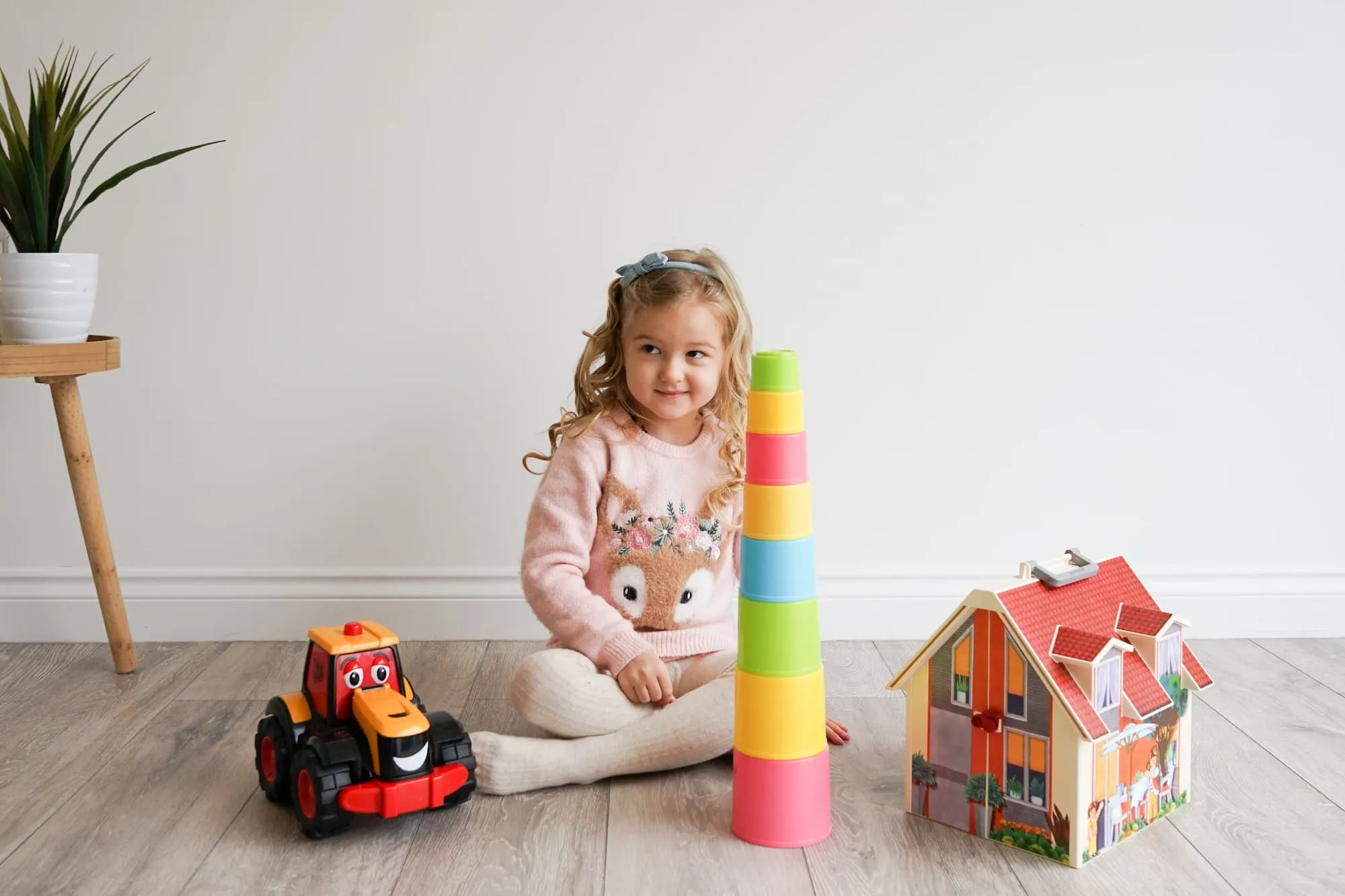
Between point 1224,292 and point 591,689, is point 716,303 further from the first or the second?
point 1224,292

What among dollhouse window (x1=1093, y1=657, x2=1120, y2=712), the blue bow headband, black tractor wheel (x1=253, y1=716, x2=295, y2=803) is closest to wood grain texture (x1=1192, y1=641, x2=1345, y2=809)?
dollhouse window (x1=1093, y1=657, x2=1120, y2=712)

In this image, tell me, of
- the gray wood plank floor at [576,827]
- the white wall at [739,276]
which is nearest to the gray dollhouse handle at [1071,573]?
the gray wood plank floor at [576,827]

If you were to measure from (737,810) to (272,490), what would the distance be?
99 centimetres

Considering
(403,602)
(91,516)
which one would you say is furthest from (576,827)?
(91,516)

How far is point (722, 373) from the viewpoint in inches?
59.6

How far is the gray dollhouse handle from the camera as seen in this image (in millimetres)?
1171

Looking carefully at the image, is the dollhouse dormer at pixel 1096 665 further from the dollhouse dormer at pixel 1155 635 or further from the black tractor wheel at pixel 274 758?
the black tractor wheel at pixel 274 758

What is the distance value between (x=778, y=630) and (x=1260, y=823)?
55 cm

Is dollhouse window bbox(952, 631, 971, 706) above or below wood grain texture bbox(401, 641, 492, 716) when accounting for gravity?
above

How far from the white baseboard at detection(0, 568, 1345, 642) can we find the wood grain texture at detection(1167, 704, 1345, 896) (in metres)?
0.49

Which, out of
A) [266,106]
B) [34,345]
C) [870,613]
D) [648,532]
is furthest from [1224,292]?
[34,345]

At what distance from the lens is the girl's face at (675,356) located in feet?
4.73

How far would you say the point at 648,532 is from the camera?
1.50 m

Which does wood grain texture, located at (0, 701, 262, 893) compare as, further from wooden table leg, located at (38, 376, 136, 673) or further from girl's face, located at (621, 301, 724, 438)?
girl's face, located at (621, 301, 724, 438)
